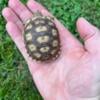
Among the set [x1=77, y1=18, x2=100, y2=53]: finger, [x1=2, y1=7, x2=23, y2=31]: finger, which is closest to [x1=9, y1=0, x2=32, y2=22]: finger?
[x1=2, y1=7, x2=23, y2=31]: finger

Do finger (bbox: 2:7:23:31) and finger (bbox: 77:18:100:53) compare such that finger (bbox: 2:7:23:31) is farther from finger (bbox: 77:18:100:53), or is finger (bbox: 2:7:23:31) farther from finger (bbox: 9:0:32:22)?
finger (bbox: 77:18:100:53)

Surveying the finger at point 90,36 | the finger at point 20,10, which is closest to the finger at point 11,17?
the finger at point 20,10

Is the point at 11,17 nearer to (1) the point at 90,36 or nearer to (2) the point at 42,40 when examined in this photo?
(2) the point at 42,40

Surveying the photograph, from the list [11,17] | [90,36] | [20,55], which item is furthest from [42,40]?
[20,55]

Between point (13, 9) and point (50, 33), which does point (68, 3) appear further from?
point (50, 33)

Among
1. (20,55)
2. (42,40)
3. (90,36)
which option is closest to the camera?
(90,36)

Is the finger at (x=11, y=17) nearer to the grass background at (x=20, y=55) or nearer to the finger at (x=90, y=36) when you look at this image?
the grass background at (x=20, y=55)

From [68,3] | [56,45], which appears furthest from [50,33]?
[68,3]
